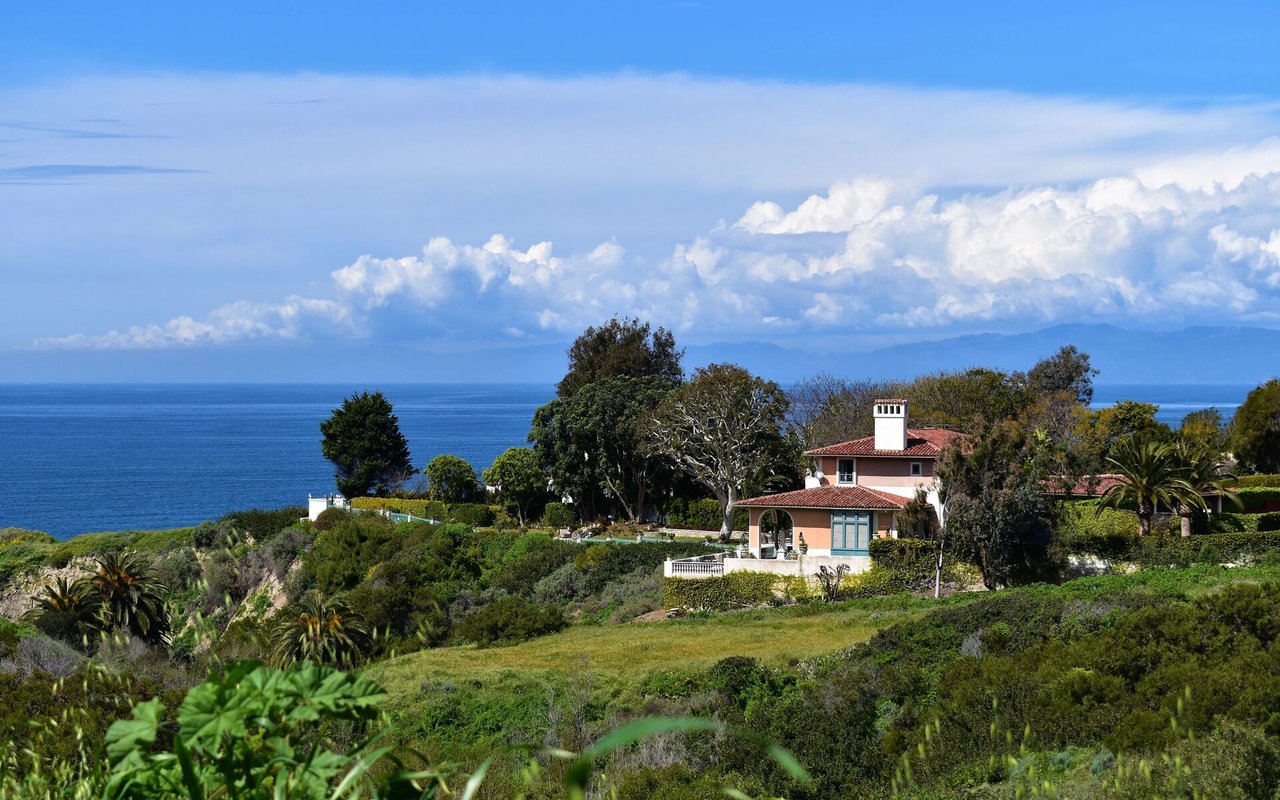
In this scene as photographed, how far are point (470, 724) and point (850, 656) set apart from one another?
7.91 metres

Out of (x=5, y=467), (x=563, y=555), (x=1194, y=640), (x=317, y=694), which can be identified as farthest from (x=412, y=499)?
(x=5, y=467)

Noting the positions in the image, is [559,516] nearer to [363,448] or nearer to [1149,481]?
[363,448]

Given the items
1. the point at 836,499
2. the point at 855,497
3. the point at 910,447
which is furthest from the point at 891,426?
the point at 836,499

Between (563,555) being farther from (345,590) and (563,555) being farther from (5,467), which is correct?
(5,467)

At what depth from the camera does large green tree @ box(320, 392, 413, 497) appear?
67000mm

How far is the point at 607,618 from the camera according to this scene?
134 ft

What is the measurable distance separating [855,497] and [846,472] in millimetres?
2743

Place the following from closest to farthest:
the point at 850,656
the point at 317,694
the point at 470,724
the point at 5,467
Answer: the point at 317,694 < the point at 470,724 < the point at 850,656 < the point at 5,467

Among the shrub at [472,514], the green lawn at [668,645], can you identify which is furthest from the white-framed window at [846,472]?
the shrub at [472,514]

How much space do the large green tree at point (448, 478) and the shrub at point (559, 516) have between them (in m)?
6.40

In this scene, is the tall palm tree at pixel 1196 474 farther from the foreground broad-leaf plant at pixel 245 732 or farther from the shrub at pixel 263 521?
the shrub at pixel 263 521

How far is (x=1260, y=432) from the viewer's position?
62.5 m

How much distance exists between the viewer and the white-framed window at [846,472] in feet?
145

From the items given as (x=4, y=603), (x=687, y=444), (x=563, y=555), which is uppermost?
(x=687, y=444)
